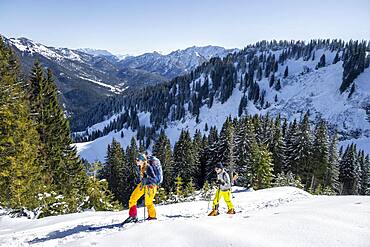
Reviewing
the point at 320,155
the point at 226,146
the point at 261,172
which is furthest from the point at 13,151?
the point at 320,155

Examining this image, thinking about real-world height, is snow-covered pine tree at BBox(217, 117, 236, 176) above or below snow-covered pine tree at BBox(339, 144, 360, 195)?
above

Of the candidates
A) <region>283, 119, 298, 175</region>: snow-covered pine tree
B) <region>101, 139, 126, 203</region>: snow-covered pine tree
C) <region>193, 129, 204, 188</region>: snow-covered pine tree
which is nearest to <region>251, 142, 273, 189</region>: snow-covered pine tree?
<region>283, 119, 298, 175</region>: snow-covered pine tree

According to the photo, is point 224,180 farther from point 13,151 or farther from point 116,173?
point 116,173

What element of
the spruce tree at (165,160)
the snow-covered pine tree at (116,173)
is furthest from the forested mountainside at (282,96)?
the snow-covered pine tree at (116,173)

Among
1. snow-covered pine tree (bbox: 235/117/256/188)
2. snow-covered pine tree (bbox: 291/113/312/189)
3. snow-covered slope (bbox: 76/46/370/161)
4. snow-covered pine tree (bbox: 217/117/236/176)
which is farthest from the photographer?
snow-covered slope (bbox: 76/46/370/161)

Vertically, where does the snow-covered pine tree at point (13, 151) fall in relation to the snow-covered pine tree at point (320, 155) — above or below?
above

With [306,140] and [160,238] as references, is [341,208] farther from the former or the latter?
[306,140]

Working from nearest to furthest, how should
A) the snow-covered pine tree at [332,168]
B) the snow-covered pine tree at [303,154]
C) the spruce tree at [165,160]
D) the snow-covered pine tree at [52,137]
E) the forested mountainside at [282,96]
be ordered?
the snow-covered pine tree at [52,137]
the snow-covered pine tree at [303,154]
the snow-covered pine tree at [332,168]
the spruce tree at [165,160]
the forested mountainside at [282,96]

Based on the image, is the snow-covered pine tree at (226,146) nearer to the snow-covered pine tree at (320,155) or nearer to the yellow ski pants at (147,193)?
the snow-covered pine tree at (320,155)

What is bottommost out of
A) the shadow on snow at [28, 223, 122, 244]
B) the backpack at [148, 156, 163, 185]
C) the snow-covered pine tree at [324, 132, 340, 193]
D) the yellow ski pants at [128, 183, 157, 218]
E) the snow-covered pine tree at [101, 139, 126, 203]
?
the snow-covered pine tree at [101, 139, 126, 203]

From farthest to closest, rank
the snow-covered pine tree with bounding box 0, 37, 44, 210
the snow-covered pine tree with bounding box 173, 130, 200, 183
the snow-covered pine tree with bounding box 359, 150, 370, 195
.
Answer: the snow-covered pine tree with bounding box 359, 150, 370, 195
the snow-covered pine tree with bounding box 173, 130, 200, 183
the snow-covered pine tree with bounding box 0, 37, 44, 210

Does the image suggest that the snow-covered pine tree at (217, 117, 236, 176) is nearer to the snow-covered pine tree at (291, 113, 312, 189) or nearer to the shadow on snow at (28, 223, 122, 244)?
the snow-covered pine tree at (291, 113, 312, 189)

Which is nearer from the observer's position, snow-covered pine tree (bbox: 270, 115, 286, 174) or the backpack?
the backpack

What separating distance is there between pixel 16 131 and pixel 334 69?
169 m
